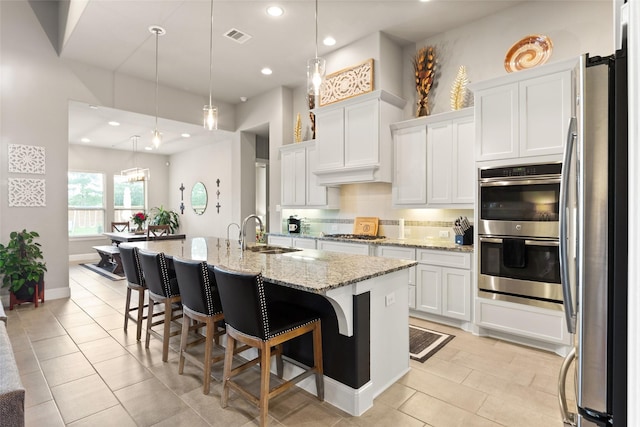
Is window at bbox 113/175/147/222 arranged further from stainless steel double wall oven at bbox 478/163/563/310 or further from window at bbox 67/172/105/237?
stainless steel double wall oven at bbox 478/163/563/310

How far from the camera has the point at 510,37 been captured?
3713mm

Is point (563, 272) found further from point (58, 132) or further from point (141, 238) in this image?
point (141, 238)

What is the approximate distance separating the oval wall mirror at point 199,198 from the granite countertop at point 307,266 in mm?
5655

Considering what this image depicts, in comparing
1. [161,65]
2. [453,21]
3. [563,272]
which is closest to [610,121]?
[563,272]

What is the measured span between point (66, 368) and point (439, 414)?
2.83 m

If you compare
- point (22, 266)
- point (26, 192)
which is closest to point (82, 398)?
point (22, 266)

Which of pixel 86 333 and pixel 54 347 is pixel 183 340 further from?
pixel 86 333

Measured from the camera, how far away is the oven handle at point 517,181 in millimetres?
2901

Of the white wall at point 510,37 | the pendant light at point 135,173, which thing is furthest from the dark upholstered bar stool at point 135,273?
the pendant light at point 135,173

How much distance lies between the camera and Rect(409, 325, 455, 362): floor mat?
2.96m

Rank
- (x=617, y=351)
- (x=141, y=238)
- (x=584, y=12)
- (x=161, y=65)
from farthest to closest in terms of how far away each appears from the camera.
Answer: (x=141, y=238) < (x=161, y=65) < (x=584, y=12) < (x=617, y=351)

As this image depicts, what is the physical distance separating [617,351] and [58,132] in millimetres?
6134

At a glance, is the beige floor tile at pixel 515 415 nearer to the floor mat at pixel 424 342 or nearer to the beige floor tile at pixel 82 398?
the floor mat at pixel 424 342

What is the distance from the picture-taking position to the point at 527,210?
9.98ft
